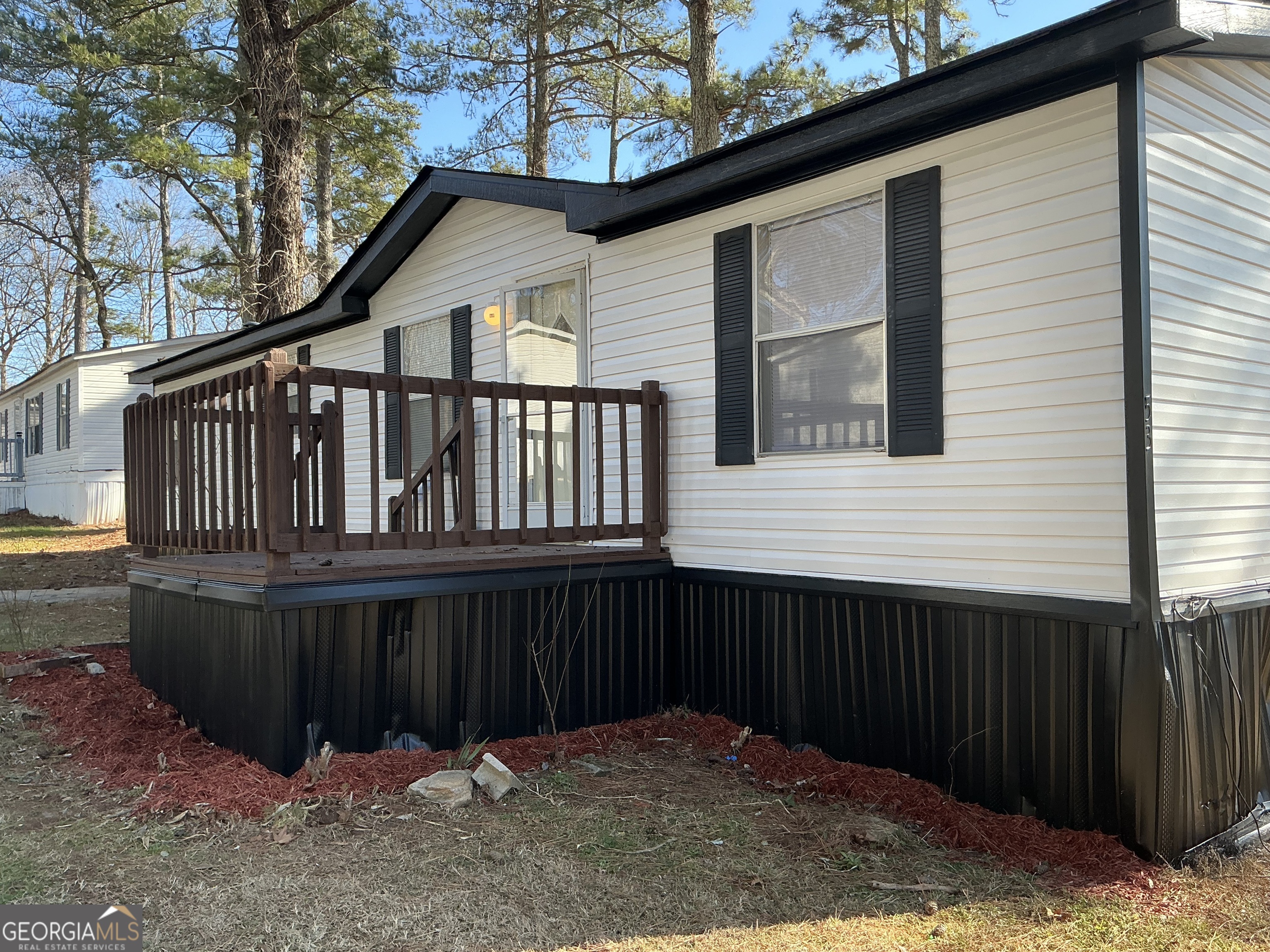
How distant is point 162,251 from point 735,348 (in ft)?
76.5

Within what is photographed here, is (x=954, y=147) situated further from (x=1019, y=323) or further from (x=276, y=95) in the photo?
(x=276, y=95)

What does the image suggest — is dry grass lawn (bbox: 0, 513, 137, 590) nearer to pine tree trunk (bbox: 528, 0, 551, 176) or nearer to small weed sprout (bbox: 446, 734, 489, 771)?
small weed sprout (bbox: 446, 734, 489, 771)

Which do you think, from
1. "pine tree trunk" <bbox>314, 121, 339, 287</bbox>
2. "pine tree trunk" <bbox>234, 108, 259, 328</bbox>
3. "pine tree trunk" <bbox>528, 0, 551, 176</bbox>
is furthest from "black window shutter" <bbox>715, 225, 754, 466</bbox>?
"pine tree trunk" <bbox>314, 121, 339, 287</bbox>

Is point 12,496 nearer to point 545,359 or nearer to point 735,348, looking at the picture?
point 545,359

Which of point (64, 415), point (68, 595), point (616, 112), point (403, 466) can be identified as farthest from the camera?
point (64, 415)

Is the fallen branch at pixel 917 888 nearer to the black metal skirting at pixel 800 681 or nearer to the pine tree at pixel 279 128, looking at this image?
the black metal skirting at pixel 800 681

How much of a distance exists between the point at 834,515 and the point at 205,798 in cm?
326

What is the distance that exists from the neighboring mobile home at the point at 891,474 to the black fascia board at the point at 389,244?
0.07 metres

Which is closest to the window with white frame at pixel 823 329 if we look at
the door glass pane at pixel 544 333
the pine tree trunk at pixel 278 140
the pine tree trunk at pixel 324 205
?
the door glass pane at pixel 544 333

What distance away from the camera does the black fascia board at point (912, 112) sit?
3500 mm

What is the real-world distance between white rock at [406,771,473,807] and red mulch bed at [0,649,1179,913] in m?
0.15

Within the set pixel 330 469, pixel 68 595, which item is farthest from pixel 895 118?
pixel 68 595

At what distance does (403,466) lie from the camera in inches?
231

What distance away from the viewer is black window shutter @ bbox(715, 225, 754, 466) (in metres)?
5.22
